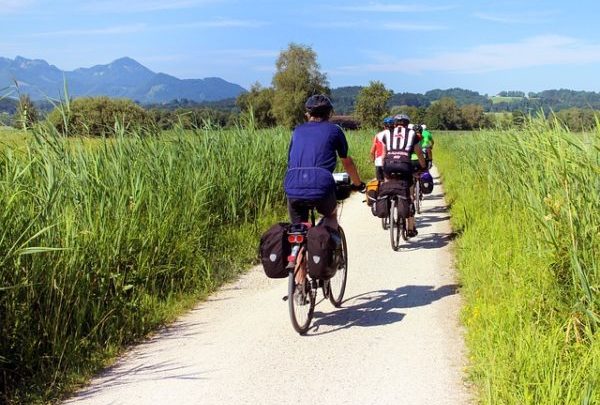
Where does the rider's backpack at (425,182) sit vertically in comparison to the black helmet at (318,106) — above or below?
below

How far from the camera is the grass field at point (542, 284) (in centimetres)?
329

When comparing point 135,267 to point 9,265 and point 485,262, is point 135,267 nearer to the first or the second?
point 9,265

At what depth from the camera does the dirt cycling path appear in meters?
3.71

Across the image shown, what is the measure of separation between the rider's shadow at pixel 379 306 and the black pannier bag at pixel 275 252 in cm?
70

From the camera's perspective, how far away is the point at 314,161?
4859mm

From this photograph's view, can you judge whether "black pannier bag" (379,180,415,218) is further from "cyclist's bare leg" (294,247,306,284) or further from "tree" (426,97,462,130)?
"tree" (426,97,462,130)

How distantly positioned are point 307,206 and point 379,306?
1474mm

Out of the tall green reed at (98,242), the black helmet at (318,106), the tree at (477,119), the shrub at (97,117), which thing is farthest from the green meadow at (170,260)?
the tree at (477,119)

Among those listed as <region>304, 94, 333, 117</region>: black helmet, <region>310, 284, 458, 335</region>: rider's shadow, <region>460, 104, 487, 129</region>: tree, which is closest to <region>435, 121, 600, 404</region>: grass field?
<region>310, 284, 458, 335</region>: rider's shadow

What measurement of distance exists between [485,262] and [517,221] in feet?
2.97

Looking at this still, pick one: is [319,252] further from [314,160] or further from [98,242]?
[98,242]

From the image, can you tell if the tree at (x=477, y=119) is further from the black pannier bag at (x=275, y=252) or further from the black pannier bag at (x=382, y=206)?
the black pannier bag at (x=275, y=252)

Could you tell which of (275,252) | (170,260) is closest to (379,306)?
(275,252)

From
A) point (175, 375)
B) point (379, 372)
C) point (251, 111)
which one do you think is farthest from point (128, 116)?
point (379, 372)
